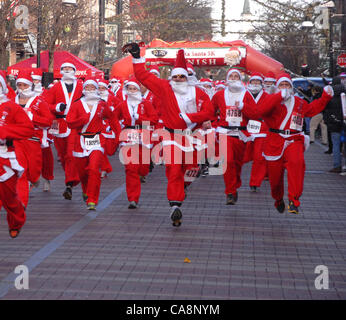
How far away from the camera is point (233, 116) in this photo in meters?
13.5

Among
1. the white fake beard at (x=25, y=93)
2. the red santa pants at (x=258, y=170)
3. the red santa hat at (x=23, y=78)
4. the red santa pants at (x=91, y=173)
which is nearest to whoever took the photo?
the red santa pants at (x=91, y=173)

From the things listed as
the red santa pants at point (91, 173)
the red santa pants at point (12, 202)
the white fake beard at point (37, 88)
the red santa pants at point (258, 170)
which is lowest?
the red santa pants at point (258, 170)

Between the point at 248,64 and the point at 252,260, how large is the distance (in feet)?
71.3

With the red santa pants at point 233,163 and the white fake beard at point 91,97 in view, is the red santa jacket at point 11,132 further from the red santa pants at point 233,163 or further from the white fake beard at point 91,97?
the red santa pants at point 233,163

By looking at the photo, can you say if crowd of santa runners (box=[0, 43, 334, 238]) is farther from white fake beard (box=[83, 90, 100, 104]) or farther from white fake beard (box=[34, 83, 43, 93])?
white fake beard (box=[34, 83, 43, 93])

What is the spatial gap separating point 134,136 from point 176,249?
4.26m

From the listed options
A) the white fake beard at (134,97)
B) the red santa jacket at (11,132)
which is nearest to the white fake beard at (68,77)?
the white fake beard at (134,97)

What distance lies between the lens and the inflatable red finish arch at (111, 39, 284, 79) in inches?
1190

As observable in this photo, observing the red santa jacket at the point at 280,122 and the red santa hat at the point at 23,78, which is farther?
the red santa hat at the point at 23,78

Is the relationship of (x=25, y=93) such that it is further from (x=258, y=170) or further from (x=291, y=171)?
(x=258, y=170)

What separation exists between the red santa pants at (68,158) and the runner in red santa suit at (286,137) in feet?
10.5

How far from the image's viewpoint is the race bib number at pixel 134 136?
13531 mm

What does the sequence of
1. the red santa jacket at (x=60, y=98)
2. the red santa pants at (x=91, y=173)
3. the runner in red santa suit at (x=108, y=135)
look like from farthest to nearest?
1. the runner in red santa suit at (x=108, y=135)
2. the red santa jacket at (x=60, y=98)
3. the red santa pants at (x=91, y=173)
